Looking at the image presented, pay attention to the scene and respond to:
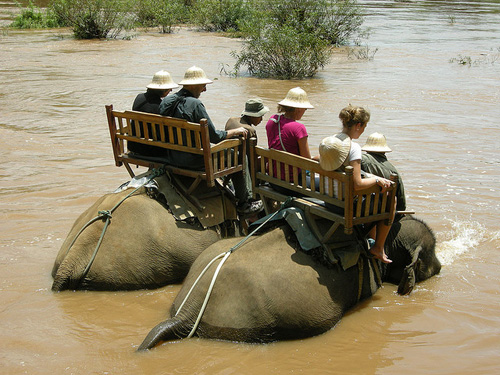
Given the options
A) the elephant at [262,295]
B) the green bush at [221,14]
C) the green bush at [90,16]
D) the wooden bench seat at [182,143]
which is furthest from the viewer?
the green bush at [221,14]

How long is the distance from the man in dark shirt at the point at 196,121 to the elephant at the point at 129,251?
55 cm

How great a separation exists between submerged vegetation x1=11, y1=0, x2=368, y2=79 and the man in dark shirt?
36.4 ft

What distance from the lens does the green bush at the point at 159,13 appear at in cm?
2720

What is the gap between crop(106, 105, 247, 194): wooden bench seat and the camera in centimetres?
574

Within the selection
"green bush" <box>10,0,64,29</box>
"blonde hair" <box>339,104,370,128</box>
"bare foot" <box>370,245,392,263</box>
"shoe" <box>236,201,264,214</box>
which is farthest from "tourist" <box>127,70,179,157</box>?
"green bush" <box>10,0,64,29</box>

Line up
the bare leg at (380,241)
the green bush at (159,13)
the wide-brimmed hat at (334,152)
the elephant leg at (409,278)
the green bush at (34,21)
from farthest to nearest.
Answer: the green bush at (34,21), the green bush at (159,13), the elephant leg at (409,278), the bare leg at (380,241), the wide-brimmed hat at (334,152)

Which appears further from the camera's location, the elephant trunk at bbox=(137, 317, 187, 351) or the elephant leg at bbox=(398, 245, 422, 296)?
the elephant leg at bbox=(398, 245, 422, 296)

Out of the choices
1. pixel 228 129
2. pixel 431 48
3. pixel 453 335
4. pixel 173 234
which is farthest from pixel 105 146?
pixel 431 48

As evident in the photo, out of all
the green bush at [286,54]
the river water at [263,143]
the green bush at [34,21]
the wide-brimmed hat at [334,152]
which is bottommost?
the river water at [263,143]

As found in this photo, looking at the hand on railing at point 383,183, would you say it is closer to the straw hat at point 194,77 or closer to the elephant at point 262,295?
the elephant at point 262,295

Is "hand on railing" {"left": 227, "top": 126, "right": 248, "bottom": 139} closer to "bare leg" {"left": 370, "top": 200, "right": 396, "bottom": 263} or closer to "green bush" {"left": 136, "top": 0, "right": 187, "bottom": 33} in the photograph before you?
"bare leg" {"left": 370, "top": 200, "right": 396, "bottom": 263}

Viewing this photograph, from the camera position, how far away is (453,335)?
5.03 metres

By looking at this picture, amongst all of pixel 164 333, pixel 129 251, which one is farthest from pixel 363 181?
pixel 129 251

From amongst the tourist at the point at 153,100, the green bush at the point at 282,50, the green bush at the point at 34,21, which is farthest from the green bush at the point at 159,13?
the tourist at the point at 153,100
